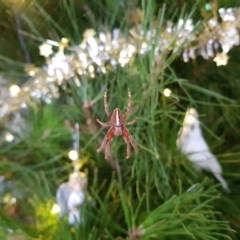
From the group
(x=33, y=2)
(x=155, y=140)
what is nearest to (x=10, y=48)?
(x=33, y=2)

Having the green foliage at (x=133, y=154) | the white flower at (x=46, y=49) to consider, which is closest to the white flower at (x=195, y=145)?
the green foliage at (x=133, y=154)

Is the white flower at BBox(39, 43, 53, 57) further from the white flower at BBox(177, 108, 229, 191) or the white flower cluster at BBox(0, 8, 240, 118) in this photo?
the white flower at BBox(177, 108, 229, 191)

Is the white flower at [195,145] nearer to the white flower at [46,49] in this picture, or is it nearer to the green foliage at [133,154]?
the green foliage at [133,154]

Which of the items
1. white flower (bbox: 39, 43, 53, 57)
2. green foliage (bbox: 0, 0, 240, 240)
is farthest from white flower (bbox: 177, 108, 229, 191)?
white flower (bbox: 39, 43, 53, 57)

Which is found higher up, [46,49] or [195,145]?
[46,49]

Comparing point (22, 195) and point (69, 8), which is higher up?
point (69, 8)

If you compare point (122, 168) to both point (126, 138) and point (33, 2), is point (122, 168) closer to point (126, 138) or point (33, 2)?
point (126, 138)
